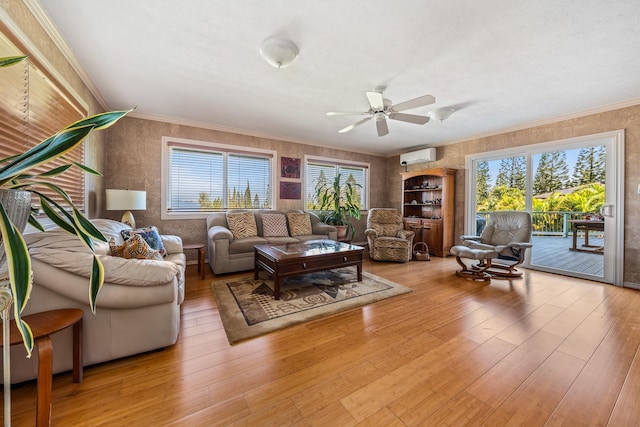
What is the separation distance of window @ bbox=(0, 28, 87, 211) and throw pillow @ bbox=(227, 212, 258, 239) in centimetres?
200

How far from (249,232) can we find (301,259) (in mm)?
1627

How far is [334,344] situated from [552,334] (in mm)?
1846

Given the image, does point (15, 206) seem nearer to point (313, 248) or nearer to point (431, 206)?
point (313, 248)

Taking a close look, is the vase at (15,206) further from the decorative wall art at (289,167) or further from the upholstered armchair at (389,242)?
the upholstered armchair at (389,242)

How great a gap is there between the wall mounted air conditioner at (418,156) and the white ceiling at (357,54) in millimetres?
1655

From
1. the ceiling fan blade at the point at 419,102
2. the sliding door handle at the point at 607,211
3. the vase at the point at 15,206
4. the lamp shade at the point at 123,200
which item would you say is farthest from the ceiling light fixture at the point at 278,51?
the sliding door handle at the point at 607,211

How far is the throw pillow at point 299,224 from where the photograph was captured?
15.0 ft

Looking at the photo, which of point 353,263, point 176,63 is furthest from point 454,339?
point 176,63

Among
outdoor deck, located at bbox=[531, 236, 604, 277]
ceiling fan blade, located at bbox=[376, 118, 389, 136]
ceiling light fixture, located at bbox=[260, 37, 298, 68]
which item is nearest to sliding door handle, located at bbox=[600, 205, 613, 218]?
outdoor deck, located at bbox=[531, 236, 604, 277]

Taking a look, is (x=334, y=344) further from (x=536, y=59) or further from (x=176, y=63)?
(x=536, y=59)

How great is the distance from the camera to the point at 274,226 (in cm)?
441

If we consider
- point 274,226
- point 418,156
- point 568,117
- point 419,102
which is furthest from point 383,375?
point 418,156

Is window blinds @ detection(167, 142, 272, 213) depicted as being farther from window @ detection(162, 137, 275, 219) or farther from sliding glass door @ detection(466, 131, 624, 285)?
sliding glass door @ detection(466, 131, 624, 285)

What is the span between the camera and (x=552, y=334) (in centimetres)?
203
